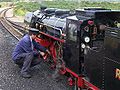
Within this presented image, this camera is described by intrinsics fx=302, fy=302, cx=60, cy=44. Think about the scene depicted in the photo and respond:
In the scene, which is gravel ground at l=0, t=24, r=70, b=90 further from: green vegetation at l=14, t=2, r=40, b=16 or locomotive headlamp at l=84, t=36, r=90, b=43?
green vegetation at l=14, t=2, r=40, b=16

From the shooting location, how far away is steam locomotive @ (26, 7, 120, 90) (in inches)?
223

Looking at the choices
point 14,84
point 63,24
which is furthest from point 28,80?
point 63,24

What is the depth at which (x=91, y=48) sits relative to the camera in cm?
709

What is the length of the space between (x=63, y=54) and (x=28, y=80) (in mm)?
1370

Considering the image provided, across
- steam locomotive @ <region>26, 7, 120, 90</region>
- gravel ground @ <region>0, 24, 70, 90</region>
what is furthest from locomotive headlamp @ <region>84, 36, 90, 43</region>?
gravel ground @ <region>0, 24, 70, 90</region>

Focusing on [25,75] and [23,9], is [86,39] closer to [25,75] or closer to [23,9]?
[25,75]

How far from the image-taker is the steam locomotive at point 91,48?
18.6 ft

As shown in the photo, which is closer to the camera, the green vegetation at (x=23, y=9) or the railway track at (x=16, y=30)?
the railway track at (x=16, y=30)

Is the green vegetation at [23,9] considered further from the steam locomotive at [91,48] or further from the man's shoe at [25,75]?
the steam locomotive at [91,48]

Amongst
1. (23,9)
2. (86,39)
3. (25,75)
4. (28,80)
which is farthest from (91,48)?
(23,9)

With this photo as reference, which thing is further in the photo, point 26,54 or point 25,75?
point 26,54

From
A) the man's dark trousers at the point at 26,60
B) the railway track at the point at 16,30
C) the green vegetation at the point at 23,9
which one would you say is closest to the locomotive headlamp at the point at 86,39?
the man's dark trousers at the point at 26,60

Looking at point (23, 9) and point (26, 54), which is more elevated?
point (26, 54)

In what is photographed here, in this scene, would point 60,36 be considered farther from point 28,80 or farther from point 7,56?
point 7,56
